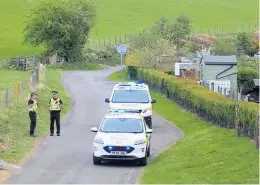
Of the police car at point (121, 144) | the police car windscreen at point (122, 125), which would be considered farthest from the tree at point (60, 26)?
the police car at point (121, 144)

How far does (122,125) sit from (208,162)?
397 centimetres

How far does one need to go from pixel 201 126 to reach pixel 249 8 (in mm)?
103077

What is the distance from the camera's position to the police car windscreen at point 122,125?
22.5m

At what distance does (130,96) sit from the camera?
3091 centimetres

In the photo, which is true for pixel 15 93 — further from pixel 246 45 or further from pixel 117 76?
pixel 246 45

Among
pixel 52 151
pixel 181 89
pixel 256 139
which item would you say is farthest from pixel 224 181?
pixel 181 89

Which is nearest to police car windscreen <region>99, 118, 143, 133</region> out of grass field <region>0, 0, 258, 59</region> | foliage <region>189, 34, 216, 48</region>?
grass field <region>0, 0, 258, 59</region>

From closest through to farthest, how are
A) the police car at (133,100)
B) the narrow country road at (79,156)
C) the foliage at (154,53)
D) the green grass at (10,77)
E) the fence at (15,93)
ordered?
the narrow country road at (79,156)
the police car at (133,100)
the fence at (15,93)
the green grass at (10,77)
the foliage at (154,53)

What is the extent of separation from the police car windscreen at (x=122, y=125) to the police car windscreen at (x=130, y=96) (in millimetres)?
7351

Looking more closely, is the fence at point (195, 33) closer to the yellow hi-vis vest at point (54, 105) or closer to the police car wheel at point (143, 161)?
the yellow hi-vis vest at point (54, 105)

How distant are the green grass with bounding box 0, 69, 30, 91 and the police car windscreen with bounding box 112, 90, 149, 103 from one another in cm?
1461

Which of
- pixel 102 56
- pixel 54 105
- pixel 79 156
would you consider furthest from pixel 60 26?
pixel 79 156

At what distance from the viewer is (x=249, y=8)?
130m

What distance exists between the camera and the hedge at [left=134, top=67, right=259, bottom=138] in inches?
899
